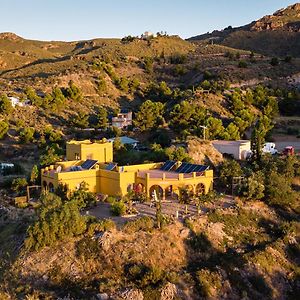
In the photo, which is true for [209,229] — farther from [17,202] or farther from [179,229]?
[17,202]

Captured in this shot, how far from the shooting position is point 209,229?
66.6 ft

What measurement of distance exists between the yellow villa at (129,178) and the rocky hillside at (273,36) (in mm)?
66222

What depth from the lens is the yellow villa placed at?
75.1 feet

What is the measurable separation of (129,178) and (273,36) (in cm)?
7550

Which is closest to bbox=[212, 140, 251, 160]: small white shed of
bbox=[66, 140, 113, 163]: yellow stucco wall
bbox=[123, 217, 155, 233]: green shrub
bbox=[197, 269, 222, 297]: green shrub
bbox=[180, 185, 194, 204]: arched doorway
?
bbox=[66, 140, 113, 163]: yellow stucco wall

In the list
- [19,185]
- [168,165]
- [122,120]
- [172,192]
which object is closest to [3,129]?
[122,120]

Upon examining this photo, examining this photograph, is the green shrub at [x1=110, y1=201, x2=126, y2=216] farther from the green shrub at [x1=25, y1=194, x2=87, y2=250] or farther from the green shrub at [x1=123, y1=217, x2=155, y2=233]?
the green shrub at [x1=25, y1=194, x2=87, y2=250]

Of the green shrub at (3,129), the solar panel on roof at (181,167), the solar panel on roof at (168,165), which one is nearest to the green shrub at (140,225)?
the solar panel on roof at (181,167)

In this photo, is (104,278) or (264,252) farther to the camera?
(264,252)

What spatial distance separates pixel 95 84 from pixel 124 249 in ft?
132

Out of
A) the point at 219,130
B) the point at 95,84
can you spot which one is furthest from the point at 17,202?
the point at 95,84

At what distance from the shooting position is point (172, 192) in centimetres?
2319

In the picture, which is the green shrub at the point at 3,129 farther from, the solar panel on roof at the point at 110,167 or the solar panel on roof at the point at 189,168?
the solar panel on roof at the point at 189,168

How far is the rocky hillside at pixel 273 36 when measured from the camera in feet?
287
